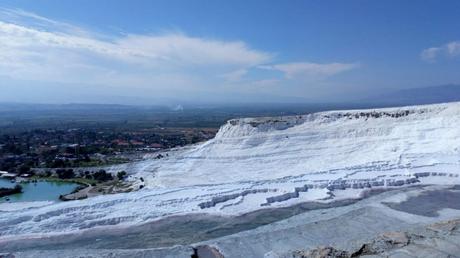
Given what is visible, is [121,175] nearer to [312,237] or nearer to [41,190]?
[41,190]

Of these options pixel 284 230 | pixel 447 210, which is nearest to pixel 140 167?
pixel 284 230

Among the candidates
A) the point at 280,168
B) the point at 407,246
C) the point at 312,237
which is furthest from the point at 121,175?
the point at 407,246

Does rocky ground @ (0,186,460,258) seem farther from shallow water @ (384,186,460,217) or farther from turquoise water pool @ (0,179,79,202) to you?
turquoise water pool @ (0,179,79,202)

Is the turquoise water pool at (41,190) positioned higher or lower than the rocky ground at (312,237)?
lower

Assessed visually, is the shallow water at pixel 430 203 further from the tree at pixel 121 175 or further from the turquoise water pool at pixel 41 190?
the turquoise water pool at pixel 41 190

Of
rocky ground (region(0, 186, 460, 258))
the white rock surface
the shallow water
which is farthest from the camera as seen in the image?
the white rock surface

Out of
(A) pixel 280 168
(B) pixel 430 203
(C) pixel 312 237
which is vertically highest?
(B) pixel 430 203

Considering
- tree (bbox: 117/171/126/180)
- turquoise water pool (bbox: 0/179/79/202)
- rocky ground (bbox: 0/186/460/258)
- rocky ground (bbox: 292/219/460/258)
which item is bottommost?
turquoise water pool (bbox: 0/179/79/202)

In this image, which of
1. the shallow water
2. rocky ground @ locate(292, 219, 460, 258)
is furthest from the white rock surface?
rocky ground @ locate(292, 219, 460, 258)

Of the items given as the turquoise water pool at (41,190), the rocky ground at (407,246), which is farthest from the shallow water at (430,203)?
the turquoise water pool at (41,190)
